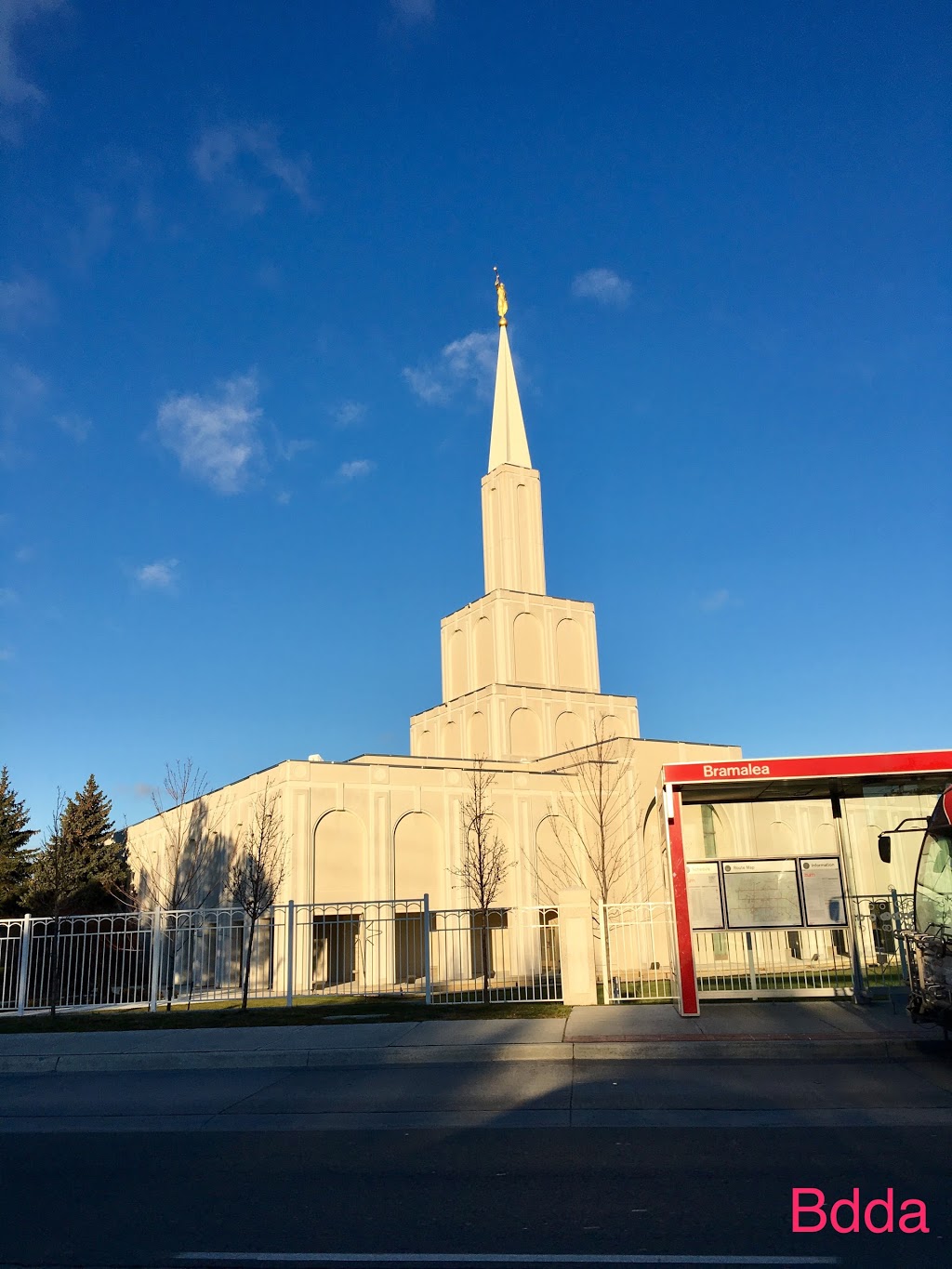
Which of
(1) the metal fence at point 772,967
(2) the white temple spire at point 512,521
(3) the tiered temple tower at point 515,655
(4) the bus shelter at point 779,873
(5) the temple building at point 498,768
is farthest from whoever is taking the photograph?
(2) the white temple spire at point 512,521

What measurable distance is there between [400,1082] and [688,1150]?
4333 millimetres

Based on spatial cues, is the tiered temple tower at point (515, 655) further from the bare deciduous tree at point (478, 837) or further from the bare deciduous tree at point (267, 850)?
the bare deciduous tree at point (267, 850)

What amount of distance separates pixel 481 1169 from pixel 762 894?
9052 mm

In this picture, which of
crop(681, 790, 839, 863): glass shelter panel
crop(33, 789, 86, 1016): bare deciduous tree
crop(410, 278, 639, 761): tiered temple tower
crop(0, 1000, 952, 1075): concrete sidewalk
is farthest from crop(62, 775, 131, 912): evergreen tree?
crop(0, 1000, 952, 1075): concrete sidewalk

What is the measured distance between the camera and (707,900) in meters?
14.9

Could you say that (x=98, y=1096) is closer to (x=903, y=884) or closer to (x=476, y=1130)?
(x=476, y=1130)

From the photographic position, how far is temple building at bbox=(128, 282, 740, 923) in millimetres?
37156

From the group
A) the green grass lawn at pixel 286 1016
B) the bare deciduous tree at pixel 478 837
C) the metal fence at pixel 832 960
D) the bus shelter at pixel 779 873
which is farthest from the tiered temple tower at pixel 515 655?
the bus shelter at pixel 779 873

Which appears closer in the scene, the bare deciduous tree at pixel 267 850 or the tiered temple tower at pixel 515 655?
the bare deciduous tree at pixel 267 850

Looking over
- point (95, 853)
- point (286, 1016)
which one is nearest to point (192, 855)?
point (95, 853)

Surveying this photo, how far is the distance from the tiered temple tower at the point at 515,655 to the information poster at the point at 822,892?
3197cm

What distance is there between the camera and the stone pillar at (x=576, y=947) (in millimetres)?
15219

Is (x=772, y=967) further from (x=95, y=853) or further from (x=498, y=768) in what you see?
(x=95, y=853)

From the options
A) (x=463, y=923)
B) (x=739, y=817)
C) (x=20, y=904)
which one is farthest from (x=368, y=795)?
(x=20, y=904)
